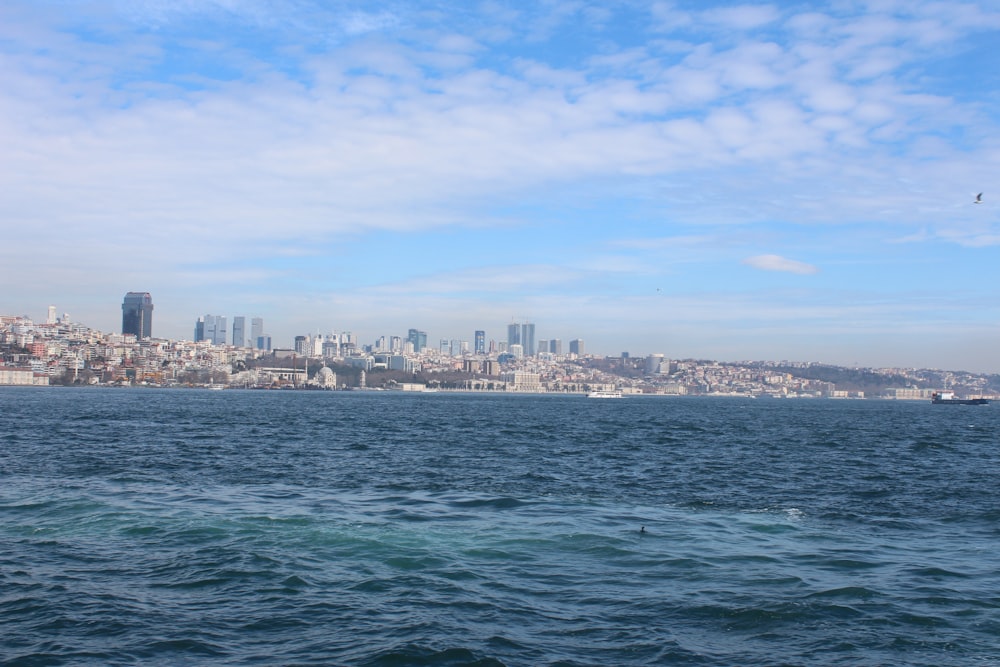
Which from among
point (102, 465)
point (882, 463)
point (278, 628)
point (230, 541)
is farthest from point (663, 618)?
point (882, 463)

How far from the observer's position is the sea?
11.6 meters

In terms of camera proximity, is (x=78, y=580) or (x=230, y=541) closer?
(x=78, y=580)

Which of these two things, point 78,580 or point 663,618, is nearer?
point 663,618

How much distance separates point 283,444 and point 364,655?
3494 centimetres

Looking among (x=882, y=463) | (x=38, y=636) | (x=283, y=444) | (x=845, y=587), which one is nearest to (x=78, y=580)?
(x=38, y=636)

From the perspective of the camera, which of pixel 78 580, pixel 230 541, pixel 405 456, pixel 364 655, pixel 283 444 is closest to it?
pixel 364 655

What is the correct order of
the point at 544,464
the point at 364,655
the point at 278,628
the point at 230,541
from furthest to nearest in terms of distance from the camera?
the point at 544,464
the point at 230,541
the point at 278,628
the point at 364,655

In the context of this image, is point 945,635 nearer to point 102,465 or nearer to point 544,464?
point 544,464

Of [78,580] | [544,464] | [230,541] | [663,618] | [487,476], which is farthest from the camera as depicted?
[544,464]

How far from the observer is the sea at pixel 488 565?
11.6 metres

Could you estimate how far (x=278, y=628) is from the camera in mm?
12133

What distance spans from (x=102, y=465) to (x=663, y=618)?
83.9ft

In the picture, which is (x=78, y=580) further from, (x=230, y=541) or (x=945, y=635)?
(x=945, y=635)

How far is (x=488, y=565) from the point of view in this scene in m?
16.3
